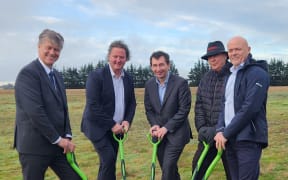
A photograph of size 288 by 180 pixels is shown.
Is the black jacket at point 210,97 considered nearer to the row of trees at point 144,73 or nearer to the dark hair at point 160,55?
the dark hair at point 160,55

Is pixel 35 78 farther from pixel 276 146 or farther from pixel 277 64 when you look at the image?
pixel 277 64

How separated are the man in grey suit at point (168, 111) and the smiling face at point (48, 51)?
1.71m

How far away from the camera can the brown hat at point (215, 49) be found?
20.0 feet

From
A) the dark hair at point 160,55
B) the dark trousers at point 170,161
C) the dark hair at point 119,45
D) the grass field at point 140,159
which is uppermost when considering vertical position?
the dark hair at point 119,45

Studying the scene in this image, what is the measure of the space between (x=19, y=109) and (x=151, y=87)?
7.47ft

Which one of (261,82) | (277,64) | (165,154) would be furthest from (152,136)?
(277,64)

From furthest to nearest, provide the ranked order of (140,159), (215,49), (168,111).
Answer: (140,159) < (168,111) < (215,49)

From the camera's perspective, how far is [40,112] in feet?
16.1

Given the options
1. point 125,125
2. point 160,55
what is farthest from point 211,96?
point 125,125

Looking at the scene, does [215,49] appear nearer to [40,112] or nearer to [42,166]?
[40,112]

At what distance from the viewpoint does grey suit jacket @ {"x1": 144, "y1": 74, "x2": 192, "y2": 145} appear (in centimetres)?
631

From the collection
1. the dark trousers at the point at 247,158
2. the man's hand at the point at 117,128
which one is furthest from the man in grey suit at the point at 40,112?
the dark trousers at the point at 247,158

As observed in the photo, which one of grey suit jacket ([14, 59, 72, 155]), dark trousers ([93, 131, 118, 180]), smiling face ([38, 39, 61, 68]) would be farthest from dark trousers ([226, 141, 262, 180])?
smiling face ([38, 39, 61, 68])

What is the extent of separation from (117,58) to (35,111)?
176 cm
